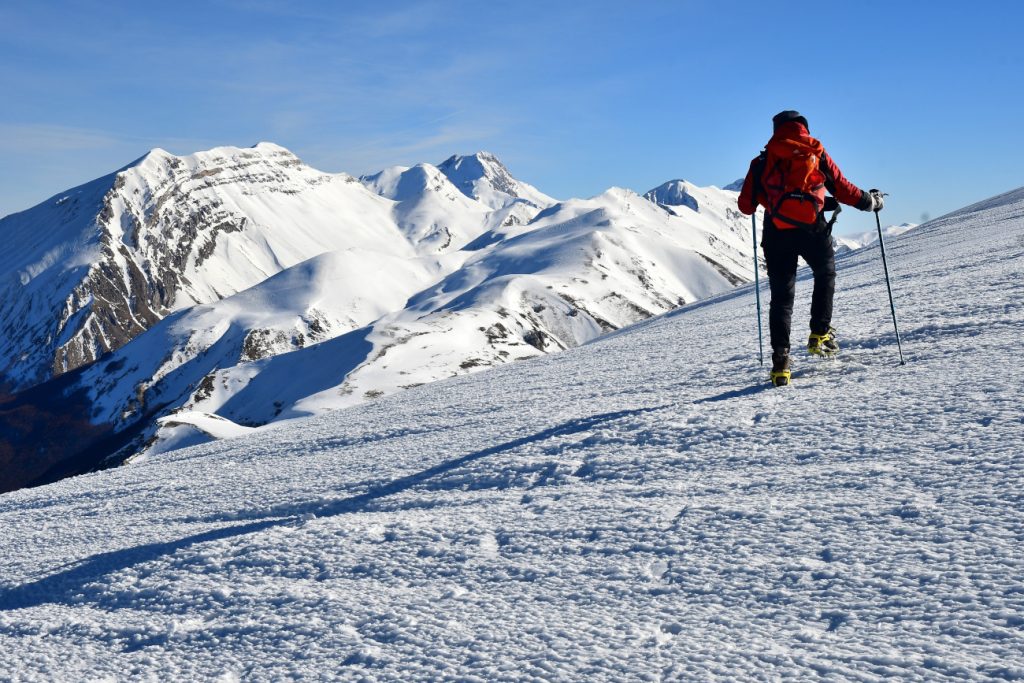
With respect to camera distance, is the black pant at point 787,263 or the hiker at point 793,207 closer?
the hiker at point 793,207

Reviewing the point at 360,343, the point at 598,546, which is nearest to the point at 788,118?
the point at 598,546

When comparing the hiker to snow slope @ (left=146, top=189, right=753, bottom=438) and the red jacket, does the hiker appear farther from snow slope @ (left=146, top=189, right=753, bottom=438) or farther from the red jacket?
snow slope @ (left=146, top=189, right=753, bottom=438)

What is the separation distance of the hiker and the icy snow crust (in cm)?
68

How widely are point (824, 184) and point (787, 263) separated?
3.10 ft

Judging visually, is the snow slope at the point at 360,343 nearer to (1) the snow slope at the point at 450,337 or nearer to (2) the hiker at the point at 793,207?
(1) the snow slope at the point at 450,337

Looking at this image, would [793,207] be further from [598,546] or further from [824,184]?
[598,546]

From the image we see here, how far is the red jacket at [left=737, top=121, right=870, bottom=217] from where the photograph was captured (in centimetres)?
811

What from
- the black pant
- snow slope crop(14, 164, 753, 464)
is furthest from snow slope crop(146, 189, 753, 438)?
the black pant

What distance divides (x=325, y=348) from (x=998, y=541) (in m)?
118

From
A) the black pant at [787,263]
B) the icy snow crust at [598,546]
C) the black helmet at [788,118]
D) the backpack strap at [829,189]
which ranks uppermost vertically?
the black helmet at [788,118]

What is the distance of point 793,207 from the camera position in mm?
8172

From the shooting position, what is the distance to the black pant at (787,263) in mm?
8430

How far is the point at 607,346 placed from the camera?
1565cm

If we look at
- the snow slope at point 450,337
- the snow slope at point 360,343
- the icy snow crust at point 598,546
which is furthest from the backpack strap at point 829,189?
the snow slope at point 450,337
